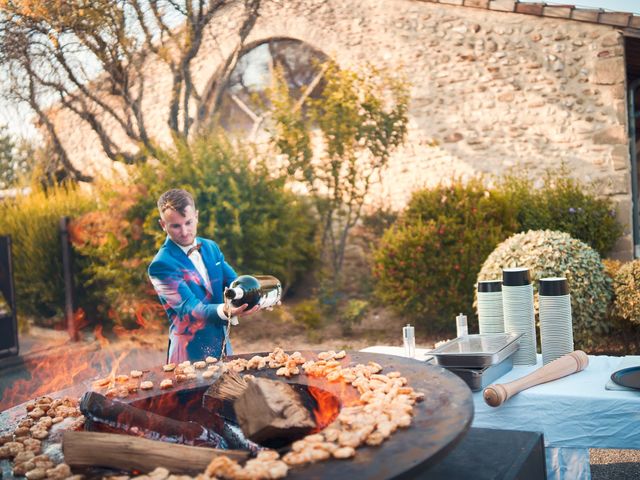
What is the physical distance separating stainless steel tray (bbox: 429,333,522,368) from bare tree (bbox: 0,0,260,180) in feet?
23.7

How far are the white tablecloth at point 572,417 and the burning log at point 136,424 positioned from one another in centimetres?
117

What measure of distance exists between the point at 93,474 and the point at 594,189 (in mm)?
8445

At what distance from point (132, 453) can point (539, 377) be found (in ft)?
5.49

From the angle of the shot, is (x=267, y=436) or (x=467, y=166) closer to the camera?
(x=267, y=436)

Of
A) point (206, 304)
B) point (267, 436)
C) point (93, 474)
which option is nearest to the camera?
point (93, 474)

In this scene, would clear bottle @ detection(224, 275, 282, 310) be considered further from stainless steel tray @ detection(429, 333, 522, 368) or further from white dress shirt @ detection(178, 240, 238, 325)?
stainless steel tray @ detection(429, 333, 522, 368)

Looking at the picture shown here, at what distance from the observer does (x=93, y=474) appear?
1.50m

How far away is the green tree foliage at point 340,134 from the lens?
887cm

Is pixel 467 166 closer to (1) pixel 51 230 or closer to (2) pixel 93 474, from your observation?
(1) pixel 51 230

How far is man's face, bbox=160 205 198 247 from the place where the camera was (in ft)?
10.5

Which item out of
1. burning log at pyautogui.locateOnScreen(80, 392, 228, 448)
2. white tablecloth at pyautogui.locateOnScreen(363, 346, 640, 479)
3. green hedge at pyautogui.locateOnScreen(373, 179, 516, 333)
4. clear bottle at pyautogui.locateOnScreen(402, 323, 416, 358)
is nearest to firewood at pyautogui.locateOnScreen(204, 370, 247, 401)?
burning log at pyautogui.locateOnScreen(80, 392, 228, 448)

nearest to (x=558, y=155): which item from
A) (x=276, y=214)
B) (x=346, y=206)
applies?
(x=346, y=206)

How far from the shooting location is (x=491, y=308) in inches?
123

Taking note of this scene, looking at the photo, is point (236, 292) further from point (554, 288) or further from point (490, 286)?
point (554, 288)
